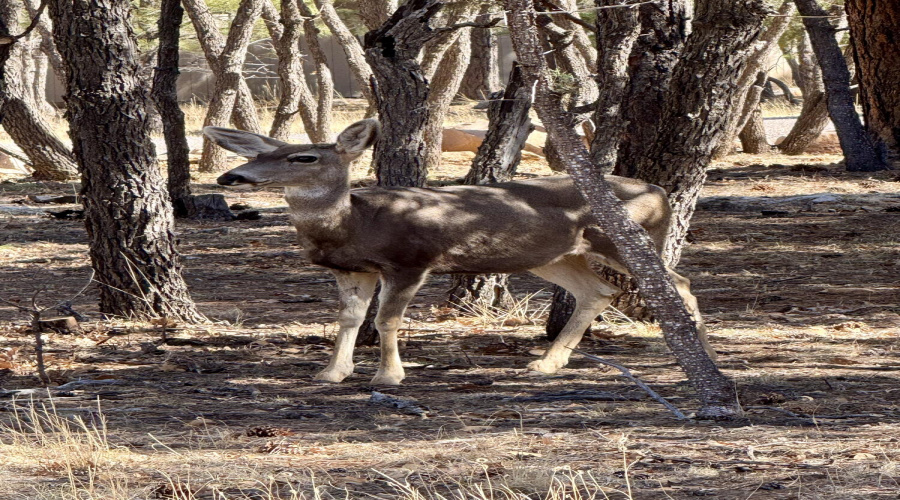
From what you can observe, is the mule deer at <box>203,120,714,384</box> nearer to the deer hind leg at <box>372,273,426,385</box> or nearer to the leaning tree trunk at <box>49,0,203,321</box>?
the deer hind leg at <box>372,273,426,385</box>

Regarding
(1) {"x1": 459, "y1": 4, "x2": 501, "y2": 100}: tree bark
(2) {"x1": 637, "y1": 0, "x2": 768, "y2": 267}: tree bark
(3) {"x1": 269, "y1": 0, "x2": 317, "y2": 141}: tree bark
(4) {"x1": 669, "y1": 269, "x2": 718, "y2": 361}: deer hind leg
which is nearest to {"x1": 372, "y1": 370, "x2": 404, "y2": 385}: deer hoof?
(4) {"x1": 669, "y1": 269, "x2": 718, "y2": 361}: deer hind leg

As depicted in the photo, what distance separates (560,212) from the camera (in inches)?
283

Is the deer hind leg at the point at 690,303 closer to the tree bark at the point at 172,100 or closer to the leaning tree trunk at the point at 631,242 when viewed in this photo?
the leaning tree trunk at the point at 631,242

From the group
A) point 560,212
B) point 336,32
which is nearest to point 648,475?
point 560,212

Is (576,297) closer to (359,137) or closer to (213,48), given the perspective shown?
(359,137)

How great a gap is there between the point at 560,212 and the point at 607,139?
314cm

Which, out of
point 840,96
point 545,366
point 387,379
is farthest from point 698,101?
point 840,96

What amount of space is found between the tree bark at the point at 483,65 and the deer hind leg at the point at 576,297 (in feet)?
37.8

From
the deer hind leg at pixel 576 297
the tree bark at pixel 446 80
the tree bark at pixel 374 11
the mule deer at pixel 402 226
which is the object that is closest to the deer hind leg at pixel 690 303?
the mule deer at pixel 402 226

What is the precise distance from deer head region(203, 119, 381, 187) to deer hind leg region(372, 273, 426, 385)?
69 centimetres

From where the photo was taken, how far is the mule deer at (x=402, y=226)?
6.73 meters

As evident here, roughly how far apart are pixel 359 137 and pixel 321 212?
48cm

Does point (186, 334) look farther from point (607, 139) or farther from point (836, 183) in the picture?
point (836, 183)

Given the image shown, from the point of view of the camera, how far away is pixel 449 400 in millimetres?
6469
